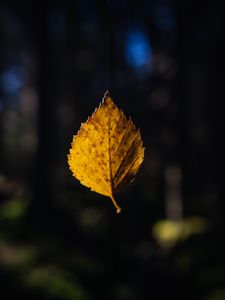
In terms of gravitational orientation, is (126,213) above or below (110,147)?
above

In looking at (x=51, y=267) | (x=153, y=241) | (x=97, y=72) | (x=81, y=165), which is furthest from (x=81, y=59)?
(x=81, y=165)

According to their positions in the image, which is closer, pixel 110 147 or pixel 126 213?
pixel 110 147

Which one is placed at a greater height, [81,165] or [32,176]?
[32,176]

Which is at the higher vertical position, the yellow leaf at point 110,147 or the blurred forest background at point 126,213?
the blurred forest background at point 126,213

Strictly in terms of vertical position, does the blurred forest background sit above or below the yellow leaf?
above

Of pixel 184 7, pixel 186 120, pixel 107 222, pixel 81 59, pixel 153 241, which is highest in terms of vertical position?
pixel 81 59

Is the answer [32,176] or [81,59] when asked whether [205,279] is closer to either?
[32,176]

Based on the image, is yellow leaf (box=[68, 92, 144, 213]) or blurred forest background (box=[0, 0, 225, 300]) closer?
yellow leaf (box=[68, 92, 144, 213])

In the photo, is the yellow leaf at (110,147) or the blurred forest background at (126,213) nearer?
the yellow leaf at (110,147)
